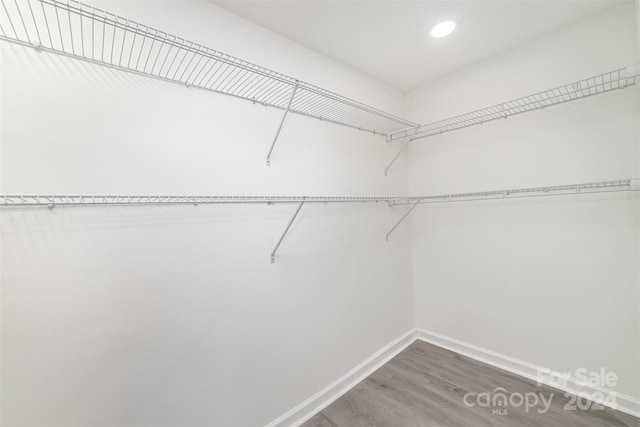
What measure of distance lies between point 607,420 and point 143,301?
2.52 meters

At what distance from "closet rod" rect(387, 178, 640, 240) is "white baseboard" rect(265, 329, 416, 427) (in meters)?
0.97

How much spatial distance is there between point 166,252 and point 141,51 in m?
0.85

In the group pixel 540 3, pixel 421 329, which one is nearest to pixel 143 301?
pixel 421 329

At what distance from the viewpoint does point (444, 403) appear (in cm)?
159

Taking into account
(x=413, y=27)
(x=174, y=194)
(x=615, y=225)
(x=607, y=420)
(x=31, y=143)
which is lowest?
(x=607, y=420)

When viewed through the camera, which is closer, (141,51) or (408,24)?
(141,51)

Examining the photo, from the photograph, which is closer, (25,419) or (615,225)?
(25,419)

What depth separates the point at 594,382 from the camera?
60.8 inches

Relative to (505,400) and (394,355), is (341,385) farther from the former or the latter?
(505,400)

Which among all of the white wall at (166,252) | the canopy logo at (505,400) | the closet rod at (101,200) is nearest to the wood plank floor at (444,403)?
the canopy logo at (505,400)

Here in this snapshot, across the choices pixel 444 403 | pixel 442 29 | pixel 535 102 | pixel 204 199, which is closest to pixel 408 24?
pixel 442 29

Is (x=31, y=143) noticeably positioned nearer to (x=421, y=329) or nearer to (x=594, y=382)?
(x=421, y=329)

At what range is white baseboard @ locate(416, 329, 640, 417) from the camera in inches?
56.9

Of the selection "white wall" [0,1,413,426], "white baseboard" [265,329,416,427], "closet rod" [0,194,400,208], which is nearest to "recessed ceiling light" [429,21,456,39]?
"white wall" [0,1,413,426]
